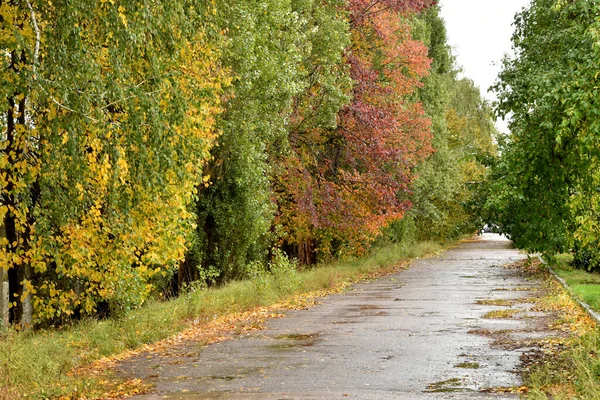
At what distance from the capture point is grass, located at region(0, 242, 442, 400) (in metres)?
10.0

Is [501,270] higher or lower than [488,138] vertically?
lower

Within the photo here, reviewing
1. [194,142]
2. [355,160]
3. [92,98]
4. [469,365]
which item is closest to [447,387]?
[469,365]

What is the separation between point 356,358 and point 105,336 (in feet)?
14.2

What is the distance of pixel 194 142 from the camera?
13.0 m

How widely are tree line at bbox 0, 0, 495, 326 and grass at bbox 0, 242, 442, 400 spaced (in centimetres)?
65

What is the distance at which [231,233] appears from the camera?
24156mm

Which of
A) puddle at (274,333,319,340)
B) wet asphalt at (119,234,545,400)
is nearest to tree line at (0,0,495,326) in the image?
wet asphalt at (119,234,545,400)

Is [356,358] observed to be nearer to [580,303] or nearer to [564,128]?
[564,128]

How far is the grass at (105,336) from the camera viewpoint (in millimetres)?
10047

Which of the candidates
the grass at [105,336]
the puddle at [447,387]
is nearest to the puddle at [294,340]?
the grass at [105,336]

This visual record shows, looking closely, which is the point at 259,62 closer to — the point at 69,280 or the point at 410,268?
the point at 69,280

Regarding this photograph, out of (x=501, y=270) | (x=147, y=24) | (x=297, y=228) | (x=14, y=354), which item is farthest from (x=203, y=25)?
(x=501, y=270)

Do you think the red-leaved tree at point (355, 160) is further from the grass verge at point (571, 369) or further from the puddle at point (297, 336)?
the grass verge at point (571, 369)

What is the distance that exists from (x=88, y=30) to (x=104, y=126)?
1323mm
